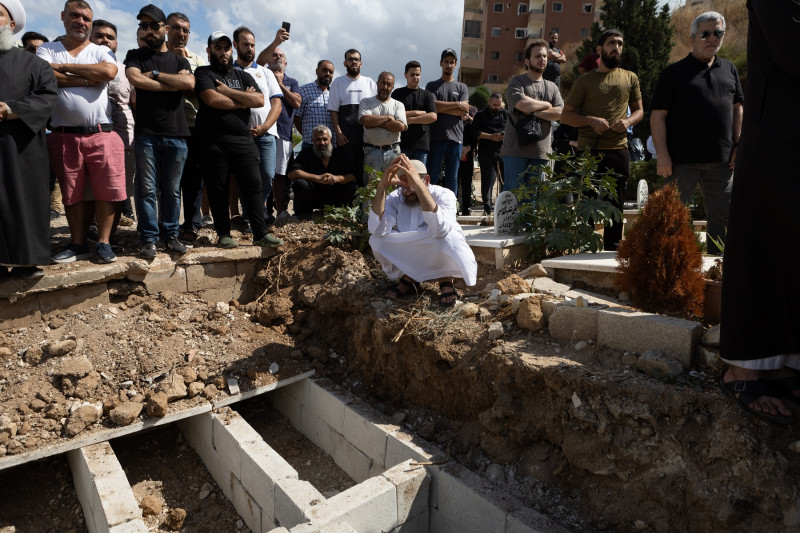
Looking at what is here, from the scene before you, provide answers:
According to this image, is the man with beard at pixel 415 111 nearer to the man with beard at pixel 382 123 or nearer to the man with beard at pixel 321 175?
the man with beard at pixel 382 123

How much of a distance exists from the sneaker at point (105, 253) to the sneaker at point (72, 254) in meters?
0.20

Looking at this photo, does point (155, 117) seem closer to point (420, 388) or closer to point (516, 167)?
point (420, 388)

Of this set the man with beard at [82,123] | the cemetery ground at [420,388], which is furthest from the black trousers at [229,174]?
the man with beard at [82,123]

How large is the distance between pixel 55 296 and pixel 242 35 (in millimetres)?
3222

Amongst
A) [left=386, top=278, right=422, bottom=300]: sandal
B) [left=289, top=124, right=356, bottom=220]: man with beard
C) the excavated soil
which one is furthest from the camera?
[left=289, top=124, right=356, bottom=220]: man with beard

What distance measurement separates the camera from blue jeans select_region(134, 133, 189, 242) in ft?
16.2

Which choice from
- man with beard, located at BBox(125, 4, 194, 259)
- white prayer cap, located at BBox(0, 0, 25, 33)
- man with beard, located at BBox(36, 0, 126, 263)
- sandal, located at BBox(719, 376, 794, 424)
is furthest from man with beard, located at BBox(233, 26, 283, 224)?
sandal, located at BBox(719, 376, 794, 424)

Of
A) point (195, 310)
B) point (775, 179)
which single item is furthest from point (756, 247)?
point (195, 310)

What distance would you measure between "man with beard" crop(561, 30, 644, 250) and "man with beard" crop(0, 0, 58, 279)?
459 centimetres

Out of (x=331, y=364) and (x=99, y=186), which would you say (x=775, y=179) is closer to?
(x=331, y=364)

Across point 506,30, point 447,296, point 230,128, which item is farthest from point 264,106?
point 506,30

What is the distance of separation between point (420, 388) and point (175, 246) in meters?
2.84

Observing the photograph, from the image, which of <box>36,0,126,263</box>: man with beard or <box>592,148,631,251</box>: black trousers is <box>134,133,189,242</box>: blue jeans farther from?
<box>592,148,631,251</box>: black trousers

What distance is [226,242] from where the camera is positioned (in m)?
5.45
